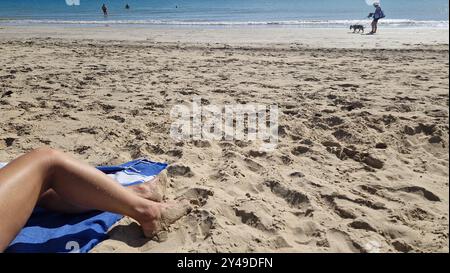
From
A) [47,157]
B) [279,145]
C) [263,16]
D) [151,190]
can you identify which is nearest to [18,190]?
[47,157]

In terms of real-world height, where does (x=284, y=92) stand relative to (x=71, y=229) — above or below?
above

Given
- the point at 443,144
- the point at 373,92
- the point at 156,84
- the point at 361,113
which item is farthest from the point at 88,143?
the point at 373,92

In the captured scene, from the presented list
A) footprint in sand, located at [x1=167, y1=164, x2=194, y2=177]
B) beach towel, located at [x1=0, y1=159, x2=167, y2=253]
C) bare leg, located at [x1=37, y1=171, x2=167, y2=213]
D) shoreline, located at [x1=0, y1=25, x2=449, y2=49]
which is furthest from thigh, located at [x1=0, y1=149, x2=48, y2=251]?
shoreline, located at [x1=0, y1=25, x2=449, y2=49]

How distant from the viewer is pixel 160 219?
263cm

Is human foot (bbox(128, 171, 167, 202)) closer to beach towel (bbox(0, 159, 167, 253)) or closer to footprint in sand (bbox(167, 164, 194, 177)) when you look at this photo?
beach towel (bbox(0, 159, 167, 253))

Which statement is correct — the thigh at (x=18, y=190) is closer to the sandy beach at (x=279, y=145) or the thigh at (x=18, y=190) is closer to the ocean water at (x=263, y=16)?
the sandy beach at (x=279, y=145)

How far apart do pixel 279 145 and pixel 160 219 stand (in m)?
1.74

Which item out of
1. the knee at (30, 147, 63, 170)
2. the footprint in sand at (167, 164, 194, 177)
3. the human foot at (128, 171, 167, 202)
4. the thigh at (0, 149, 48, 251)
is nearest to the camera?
the thigh at (0, 149, 48, 251)

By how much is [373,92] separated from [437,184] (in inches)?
107

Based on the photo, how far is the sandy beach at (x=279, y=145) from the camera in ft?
8.55

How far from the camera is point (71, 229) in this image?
2641 mm

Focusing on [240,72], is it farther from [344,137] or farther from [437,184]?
[437,184]

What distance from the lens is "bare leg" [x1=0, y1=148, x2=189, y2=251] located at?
2.24 meters

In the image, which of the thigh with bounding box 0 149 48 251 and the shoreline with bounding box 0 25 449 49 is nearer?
the thigh with bounding box 0 149 48 251
